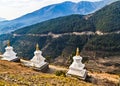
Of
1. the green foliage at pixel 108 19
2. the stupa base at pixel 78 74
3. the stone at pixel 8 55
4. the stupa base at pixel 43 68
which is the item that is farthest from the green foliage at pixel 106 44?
the stupa base at pixel 78 74

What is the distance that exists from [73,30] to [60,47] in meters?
21.3

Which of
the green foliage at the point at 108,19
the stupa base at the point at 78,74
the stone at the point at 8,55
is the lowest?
the stupa base at the point at 78,74

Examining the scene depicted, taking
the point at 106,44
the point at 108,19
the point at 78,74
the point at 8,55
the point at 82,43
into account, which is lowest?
the point at 78,74

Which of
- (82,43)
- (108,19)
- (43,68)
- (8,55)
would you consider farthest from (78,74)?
(108,19)

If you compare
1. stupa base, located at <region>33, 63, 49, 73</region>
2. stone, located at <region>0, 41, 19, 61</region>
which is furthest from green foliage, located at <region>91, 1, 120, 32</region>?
stone, located at <region>0, 41, 19, 61</region>

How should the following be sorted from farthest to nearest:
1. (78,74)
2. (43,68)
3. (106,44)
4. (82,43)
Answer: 1. (82,43)
2. (106,44)
3. (43,68)
4. (78,74)

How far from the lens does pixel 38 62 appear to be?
108 feet

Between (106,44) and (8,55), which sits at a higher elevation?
(8,55)

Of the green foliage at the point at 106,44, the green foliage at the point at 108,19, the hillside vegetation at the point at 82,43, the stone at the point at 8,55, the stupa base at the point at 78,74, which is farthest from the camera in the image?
the green foliage at the point at 108,19

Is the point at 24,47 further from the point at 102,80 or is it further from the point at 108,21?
the point at 102,80

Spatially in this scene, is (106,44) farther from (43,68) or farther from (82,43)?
(43,68)

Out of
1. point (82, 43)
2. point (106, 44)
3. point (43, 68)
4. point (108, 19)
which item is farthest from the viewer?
point (108, 19)

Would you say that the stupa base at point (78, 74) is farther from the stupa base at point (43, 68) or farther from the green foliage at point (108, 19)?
the green foliage at point (108, 19)

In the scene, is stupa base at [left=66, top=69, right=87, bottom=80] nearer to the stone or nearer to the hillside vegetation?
the stone
